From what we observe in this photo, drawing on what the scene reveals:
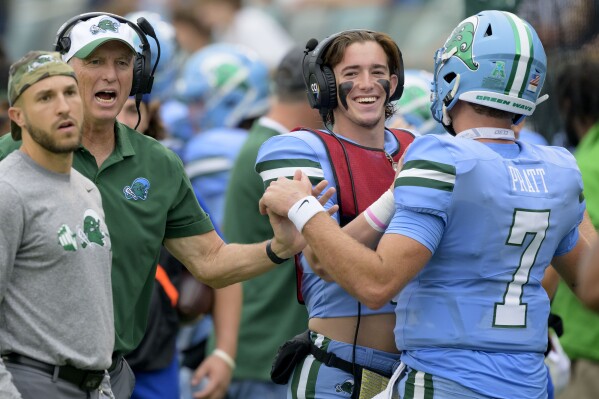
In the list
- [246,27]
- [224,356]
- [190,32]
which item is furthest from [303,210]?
[190,32]

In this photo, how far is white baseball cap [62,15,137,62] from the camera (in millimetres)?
5154

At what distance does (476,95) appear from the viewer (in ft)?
16.5

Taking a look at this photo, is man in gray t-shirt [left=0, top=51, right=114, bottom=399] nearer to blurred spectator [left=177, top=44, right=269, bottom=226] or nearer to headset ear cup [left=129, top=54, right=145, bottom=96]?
headset ear cup [left=129, top=54, right=145, bottom=96]

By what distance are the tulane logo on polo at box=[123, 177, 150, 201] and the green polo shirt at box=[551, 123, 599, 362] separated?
2.94 m

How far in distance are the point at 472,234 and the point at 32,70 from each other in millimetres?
1630

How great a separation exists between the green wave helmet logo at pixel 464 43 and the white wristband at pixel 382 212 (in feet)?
1.88

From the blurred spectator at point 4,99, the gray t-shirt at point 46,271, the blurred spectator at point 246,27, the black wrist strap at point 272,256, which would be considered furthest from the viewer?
the blurred spectator at point 246,27

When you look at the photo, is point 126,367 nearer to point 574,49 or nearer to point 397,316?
point 397,316

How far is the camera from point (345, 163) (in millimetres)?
5383

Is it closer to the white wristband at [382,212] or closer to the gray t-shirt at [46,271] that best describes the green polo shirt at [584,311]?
the white wristband at [382,212]

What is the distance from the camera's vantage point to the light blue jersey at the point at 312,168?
5320 mm

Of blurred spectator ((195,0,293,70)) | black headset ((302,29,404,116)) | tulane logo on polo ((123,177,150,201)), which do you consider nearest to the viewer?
tulane logo on polo ((123,177,150,201))

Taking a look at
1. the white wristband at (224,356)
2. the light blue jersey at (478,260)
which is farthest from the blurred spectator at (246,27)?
the light blue jersey at (478,260)

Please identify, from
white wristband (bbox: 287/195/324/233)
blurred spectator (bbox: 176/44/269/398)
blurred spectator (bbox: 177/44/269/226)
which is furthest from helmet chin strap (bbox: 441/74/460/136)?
blurred spectator (bbox: 177/44/269/226)
